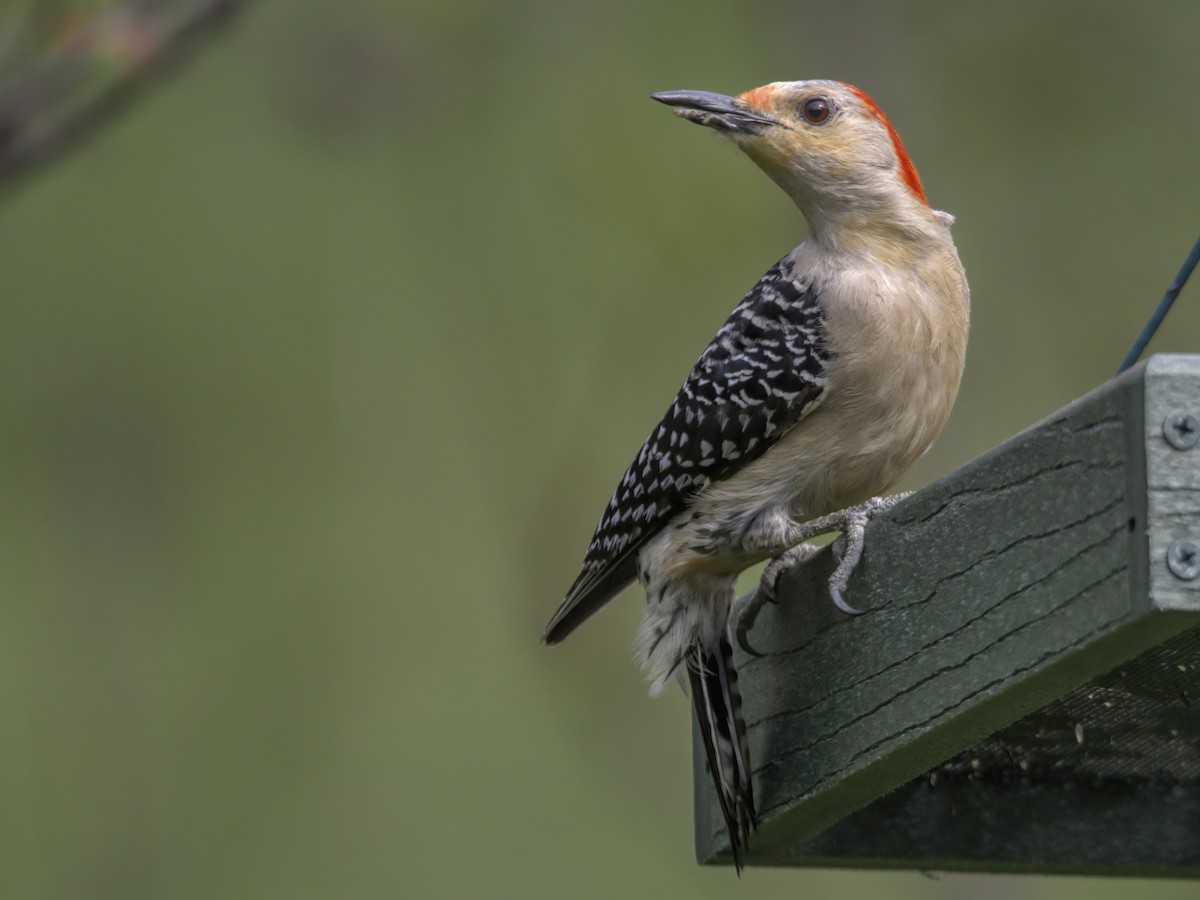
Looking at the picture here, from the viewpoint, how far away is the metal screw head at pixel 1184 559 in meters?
2.00

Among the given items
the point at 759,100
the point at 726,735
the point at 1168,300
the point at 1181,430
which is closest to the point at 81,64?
the point at 759,100

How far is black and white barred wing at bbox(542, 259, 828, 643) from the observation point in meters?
3.39

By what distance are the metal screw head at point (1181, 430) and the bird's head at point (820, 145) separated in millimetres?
1758

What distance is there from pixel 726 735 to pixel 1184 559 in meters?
1.41

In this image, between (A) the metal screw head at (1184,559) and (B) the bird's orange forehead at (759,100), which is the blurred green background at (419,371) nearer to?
(B) the bird's orange forehead at (759,100)

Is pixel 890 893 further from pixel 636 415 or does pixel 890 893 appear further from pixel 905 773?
pixel 905 773

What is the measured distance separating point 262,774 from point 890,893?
301cm

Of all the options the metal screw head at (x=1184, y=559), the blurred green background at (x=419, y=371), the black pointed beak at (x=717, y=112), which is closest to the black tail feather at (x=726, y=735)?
the blurred green background at (x=419, y=371)

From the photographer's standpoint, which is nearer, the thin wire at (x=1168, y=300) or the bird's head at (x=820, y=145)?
the thin wire at (x=1168, y=300)

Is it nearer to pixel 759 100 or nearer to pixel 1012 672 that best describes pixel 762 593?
pixel 1012 672

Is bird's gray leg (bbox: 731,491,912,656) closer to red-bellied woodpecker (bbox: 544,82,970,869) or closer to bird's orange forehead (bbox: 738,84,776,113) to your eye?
red-bellied woodpecker (bbox: 544,82,970,869)

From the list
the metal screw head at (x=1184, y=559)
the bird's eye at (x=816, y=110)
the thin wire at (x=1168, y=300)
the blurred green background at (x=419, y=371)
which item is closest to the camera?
the metal screw head at (x=1184, y=559)

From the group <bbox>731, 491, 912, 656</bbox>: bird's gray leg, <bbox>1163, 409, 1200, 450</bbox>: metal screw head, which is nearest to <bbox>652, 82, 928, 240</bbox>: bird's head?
<bbox>731, 491, 912, 656</bbox>: bird's gray leg

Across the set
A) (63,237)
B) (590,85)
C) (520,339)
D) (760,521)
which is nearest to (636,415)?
(520,339)
